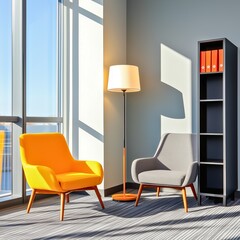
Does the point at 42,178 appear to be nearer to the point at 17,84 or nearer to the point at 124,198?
the point at 124,198

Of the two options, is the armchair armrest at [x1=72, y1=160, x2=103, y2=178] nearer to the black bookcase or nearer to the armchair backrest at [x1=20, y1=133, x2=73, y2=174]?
the armchair backrest at [x1=20, y1=133, x2=73, y2=174]

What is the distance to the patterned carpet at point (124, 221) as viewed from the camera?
2.89 m

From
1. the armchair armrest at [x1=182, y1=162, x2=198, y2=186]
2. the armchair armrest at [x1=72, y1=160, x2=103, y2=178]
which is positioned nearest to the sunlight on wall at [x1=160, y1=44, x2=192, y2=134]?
the armchair armrest at [x1=182, y1=162, x2=198, y2=186]

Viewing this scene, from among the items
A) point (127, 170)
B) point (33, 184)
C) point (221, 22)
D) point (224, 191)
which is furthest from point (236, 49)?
point (33, 184)

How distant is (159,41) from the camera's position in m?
4.70

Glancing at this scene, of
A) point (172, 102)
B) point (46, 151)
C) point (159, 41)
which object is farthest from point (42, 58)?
point (172, 102)

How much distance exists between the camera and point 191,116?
4.47 meters

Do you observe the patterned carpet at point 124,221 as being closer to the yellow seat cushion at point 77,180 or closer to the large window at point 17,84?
the yellow seat cushion at point 77,180

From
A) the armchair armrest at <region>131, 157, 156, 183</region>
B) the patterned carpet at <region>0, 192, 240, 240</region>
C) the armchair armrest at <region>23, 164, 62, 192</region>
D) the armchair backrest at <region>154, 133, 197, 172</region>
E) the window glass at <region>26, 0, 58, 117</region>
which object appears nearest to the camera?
the patterned carpet at <region>0, 192, 240, 240</region>

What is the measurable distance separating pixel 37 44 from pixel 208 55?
197 cm

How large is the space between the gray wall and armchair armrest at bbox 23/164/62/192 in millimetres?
1687

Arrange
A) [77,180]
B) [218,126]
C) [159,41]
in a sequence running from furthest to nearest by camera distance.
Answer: [159,41] < [218,126] < [77,180]

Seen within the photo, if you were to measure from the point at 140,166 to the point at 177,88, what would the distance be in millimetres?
1134

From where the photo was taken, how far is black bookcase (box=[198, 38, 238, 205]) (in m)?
3.82
